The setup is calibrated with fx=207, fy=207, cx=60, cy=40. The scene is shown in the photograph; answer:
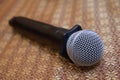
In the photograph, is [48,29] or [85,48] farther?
[48,29]

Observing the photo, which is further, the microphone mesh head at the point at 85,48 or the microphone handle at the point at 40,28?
the microphone handle at the point at 40,28

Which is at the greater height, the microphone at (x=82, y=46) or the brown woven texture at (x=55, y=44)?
the microphone at (x=82, y=46)

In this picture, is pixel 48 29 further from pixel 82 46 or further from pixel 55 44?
pixel 82 46

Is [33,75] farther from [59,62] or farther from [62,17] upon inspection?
[62,17]

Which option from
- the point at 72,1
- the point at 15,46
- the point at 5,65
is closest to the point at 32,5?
the point at 72,1

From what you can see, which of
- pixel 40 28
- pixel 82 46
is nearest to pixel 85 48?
pixel 82 46
